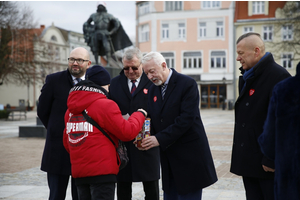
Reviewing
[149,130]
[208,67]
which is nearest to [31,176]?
[149,130]

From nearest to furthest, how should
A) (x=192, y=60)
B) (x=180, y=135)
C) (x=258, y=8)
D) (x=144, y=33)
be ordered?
(x=180, y=135) → (x=258, y=8) → (x=192, y=60) → (x=144, y=33)

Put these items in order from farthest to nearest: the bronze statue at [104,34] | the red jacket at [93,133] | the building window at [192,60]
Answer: the building window at [192,60] < the bronze statue at [104,34] < the red jacket at [93,133]

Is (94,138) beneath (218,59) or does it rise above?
beneath

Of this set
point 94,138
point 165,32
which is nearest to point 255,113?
point 94,138

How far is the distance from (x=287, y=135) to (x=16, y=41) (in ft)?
100

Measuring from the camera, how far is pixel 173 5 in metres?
42.2

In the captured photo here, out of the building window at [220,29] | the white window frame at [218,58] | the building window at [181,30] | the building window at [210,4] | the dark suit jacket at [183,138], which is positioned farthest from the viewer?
the building window at [181,30]

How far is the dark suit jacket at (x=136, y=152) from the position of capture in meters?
3.91

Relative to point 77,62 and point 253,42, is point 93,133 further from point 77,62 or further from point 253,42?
point 253,42

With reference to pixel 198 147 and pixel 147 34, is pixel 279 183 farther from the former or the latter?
pixel 147 34

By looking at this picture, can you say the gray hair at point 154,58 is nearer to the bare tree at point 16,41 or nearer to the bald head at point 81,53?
the bald head at point 81,53

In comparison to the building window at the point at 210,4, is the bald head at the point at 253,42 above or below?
below

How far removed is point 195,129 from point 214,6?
130 feet

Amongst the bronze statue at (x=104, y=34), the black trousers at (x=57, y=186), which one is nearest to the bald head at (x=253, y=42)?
the black trousers at (x=57, y=186)
